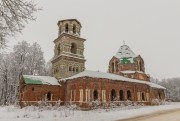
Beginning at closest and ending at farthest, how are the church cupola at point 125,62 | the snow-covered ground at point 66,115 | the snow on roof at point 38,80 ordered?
the snow-covered ground at point 66,115, the snow on roof at point 38,80, the church cupola at point 125,62

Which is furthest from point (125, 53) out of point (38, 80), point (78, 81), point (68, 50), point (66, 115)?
point (66, 115)

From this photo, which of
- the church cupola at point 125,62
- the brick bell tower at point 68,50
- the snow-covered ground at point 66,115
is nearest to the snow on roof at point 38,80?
the brick bell tower at point 68,50

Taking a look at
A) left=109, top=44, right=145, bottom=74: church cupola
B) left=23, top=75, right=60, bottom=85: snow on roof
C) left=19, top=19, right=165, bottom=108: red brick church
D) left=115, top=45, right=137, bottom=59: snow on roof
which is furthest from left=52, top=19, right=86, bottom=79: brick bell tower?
left=115, top=45, right=137, bottom=59: snow on roof

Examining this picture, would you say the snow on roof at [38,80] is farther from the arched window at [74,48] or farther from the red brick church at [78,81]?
the arched window at [74,48]

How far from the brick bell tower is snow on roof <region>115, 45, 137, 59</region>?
9061 mm

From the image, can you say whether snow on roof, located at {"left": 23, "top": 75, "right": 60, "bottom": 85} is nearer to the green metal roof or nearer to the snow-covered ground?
the green metal roof

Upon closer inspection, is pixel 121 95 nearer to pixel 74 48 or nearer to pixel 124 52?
pixel 124 52

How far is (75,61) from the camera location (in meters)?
30.5

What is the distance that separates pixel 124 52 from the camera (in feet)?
125

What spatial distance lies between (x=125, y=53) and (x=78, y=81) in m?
15.5

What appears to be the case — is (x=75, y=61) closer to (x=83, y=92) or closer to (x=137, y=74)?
(x=83, y=92)

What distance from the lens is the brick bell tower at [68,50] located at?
29453 mm

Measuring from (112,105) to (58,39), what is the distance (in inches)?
558

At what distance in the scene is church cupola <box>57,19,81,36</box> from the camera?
30922mm
